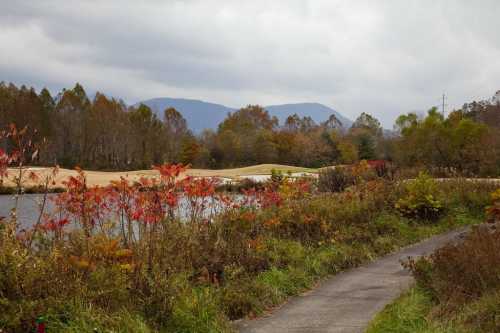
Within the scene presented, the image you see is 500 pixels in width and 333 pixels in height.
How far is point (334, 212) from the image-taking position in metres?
10.5

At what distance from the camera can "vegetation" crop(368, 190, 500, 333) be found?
498 cm

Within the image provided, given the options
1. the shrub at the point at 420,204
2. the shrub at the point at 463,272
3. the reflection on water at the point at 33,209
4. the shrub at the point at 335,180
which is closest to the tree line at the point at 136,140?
the reflection on water at the point at 33,209

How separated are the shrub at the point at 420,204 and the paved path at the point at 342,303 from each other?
3.70m

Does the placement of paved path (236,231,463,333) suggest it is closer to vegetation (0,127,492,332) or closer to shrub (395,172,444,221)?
vegetation (0,127,492,332)

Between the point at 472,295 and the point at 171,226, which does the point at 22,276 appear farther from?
the point at 472,295

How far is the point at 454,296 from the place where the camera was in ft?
18.1

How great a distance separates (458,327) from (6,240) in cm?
420

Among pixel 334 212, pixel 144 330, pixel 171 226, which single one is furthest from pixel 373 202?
pixel 144 330

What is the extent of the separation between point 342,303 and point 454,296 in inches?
56.7

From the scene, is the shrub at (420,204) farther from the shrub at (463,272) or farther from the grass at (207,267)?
the shrub at (463,272)

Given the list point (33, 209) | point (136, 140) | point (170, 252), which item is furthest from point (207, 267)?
point (136, 140)

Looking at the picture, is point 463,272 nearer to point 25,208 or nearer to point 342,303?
point 342,303

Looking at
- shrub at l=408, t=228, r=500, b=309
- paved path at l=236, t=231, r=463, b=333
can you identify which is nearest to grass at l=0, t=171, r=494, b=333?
paved path at l=236, t=231, r=463, b=333

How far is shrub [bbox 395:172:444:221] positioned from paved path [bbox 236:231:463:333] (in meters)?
3.70
